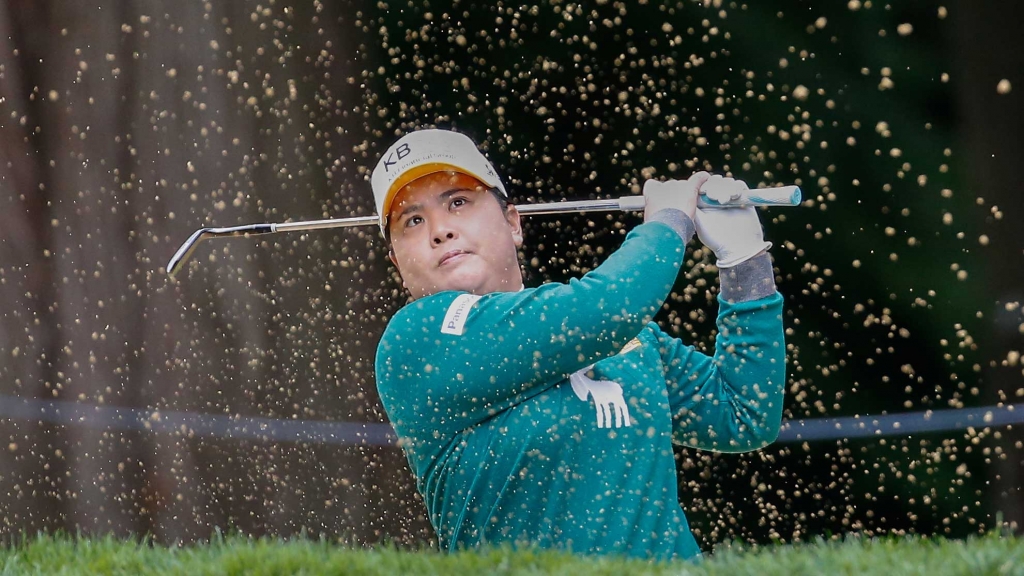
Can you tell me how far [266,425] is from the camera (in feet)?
13.5

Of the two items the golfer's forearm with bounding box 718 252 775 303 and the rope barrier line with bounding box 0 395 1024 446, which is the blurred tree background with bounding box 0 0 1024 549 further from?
the golfer's forearm with bounding box 718 252 775 303

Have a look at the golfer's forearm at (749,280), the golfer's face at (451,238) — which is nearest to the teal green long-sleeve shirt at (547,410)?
the golfer's face at (451,238)

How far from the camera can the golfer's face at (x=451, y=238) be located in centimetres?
215

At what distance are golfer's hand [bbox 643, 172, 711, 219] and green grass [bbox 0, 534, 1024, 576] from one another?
0.68 metres

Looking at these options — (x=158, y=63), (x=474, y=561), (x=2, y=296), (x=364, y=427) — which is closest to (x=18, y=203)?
(x=2, y=296)

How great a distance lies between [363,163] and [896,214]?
1.58 meters

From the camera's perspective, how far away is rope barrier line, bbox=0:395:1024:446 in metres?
3.57

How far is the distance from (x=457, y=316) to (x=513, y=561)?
1.93 ft

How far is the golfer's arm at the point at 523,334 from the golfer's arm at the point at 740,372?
0.28 meters

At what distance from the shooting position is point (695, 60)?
11.6 feet

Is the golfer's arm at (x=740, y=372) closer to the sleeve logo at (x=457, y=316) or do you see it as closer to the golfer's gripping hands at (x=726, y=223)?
the golfer's gripping hands at (x=726, y=223)

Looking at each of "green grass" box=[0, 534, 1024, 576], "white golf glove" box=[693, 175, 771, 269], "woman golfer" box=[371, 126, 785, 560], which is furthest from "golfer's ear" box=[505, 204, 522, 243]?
"green grass" box=[0, 534, 1024, 576]

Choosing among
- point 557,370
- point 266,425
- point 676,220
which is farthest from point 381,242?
point 557,370

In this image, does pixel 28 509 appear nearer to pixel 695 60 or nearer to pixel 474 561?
pixel 695 60
